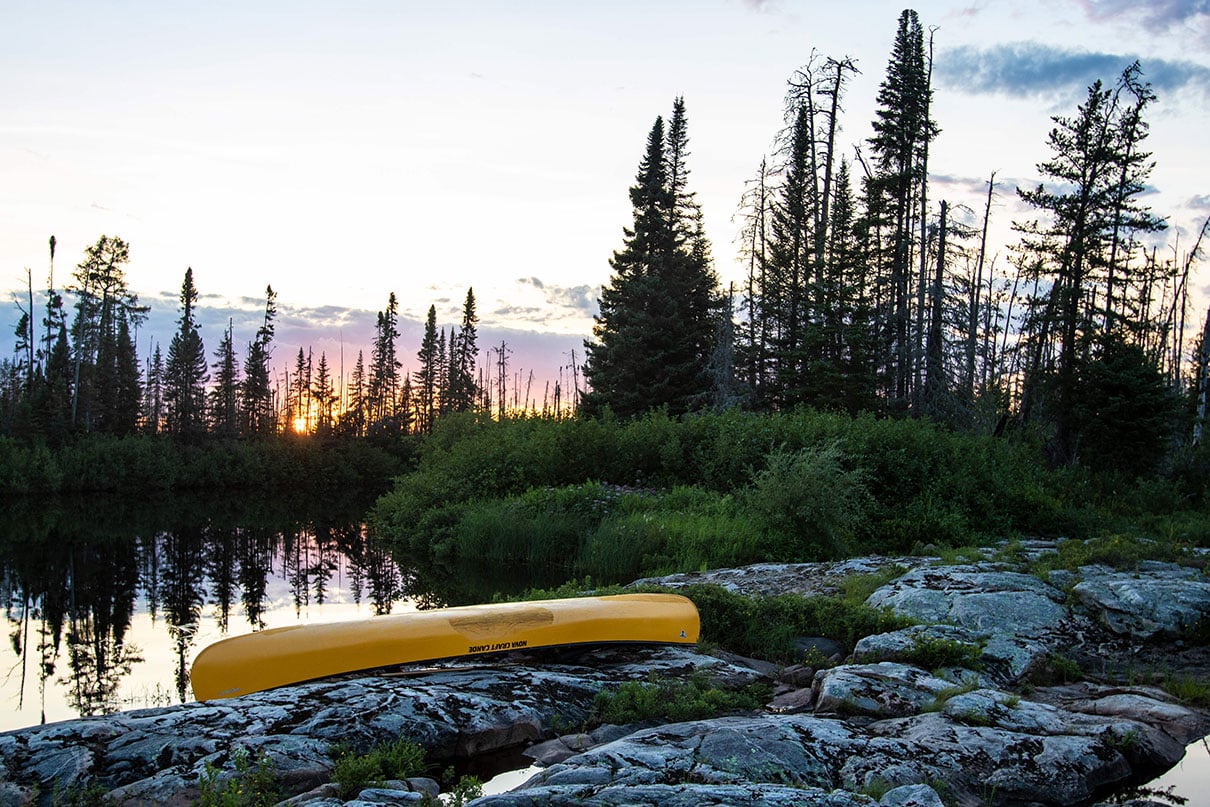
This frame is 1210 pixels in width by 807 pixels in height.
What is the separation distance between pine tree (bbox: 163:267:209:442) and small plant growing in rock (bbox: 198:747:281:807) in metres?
45.5

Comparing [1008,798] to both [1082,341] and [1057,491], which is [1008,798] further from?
[1082,341]

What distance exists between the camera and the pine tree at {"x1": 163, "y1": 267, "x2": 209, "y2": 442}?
4656 cm

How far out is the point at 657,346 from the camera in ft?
96.9

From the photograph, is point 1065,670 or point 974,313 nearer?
point 1065,670

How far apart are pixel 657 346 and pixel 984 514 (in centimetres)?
1582

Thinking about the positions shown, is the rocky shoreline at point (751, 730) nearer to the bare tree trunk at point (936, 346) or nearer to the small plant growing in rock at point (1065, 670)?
the small plant growing in rock at point (1065, 670)

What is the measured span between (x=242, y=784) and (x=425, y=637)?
2.42 metres

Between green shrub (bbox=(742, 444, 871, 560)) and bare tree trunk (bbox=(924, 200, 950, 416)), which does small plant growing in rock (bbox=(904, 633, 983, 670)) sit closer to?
green shrub (bbox=(742, 444, 871, 560))

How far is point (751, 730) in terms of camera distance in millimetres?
4941

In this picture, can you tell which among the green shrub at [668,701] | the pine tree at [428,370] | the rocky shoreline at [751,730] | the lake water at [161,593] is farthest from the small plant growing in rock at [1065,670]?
the pine tree at [428,370]

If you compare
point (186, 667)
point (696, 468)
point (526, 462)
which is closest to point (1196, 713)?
point (186, 667)

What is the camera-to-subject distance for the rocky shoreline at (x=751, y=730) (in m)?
4.34

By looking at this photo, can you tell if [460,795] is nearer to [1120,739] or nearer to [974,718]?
[974,718]

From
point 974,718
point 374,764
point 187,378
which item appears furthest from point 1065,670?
point 187,378
